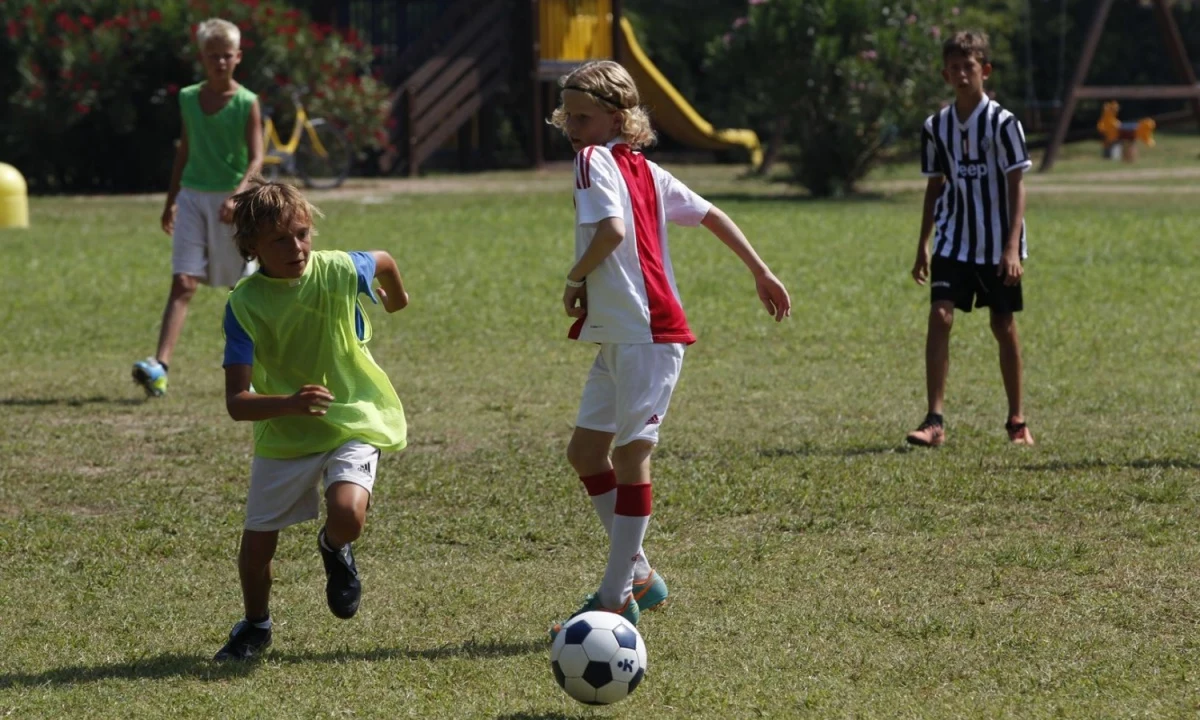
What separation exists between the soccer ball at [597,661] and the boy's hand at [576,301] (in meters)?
0.91

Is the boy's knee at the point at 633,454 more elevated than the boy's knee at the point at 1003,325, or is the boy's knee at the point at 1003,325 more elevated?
the boy's knee at the point at 633,454

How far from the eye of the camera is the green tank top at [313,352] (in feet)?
15.0

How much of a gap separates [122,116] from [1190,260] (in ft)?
46.9

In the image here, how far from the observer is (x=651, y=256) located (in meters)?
4.79

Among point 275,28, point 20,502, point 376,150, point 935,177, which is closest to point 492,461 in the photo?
point 20,502

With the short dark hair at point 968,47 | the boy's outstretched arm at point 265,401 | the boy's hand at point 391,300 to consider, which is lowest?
the boy's outstretched arm at point 265,401

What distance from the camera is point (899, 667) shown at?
4.47m

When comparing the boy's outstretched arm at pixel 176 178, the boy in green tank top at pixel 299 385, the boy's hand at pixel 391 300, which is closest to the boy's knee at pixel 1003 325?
the boy's hand at pixel 391 300

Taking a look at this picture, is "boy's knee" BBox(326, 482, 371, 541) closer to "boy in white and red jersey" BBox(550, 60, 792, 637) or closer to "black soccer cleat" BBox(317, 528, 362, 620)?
"black soccer cleat" BBox(317, 528, 362, 620)

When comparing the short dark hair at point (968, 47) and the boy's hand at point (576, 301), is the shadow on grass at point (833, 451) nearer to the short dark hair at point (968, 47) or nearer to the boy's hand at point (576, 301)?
the short dark hair at point (968, 47)

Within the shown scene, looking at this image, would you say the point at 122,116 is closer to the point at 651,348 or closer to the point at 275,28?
the point at 275,28

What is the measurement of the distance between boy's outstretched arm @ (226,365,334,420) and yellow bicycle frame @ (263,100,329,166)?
56.3 feet

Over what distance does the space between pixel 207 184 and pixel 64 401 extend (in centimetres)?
134

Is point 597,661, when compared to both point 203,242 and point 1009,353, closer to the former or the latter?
point 1009,353
